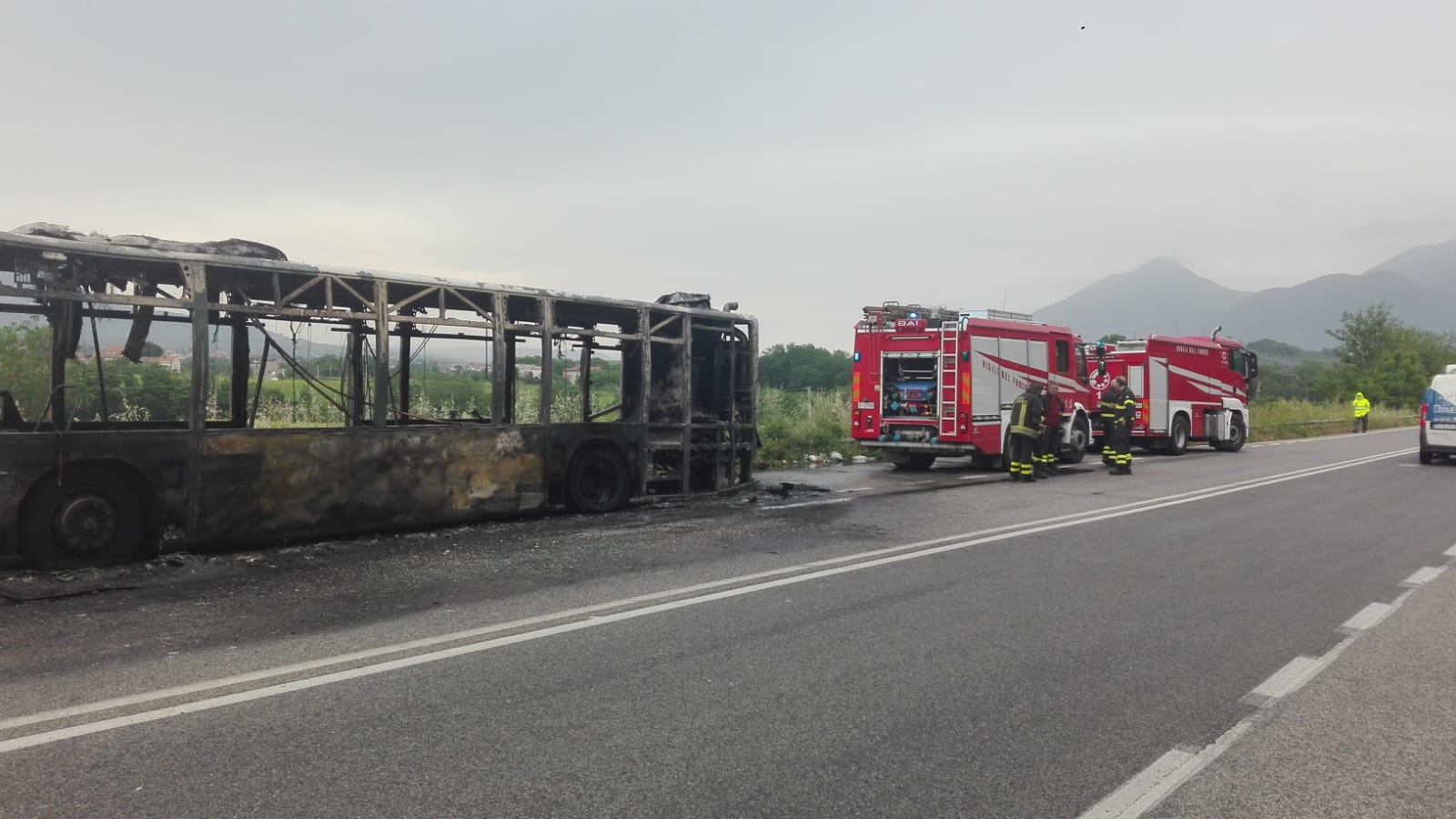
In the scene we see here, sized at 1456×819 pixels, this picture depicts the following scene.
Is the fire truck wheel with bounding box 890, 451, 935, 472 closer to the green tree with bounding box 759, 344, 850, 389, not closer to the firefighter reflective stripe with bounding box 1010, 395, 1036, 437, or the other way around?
the firefighter reflective stripe with bounding box 1010, 395, 1036, 437

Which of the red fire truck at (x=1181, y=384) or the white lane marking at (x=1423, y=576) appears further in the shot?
the red fire truck at (x=1181, y=384)

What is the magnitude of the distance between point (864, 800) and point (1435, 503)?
13.5m

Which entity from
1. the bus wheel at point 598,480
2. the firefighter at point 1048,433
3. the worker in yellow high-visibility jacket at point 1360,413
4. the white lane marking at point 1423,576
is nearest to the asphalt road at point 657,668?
the white lane marking at point 1423,576

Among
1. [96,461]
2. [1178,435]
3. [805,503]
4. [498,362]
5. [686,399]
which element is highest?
[498,362]

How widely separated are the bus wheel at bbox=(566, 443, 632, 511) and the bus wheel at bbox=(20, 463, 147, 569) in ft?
14.8

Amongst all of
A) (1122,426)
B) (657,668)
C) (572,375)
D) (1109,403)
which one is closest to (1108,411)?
(1109,403)

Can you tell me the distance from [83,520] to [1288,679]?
8477 millimetres

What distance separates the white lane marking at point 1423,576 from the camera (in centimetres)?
762

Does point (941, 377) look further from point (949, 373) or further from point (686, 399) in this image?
point (686, 399)

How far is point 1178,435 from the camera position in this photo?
76.3ft

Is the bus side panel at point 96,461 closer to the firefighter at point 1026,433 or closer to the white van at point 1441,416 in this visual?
the firefighter at point 1026,433

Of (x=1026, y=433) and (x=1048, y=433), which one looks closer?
(x=1026, y=433)

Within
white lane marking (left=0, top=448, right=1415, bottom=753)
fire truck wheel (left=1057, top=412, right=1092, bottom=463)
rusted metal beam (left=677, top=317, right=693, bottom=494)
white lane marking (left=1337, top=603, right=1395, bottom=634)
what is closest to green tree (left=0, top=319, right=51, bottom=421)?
white lane marking (left=0, top=448, right=1415, bottom=753)

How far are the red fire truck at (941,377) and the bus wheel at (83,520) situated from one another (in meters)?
12.4
